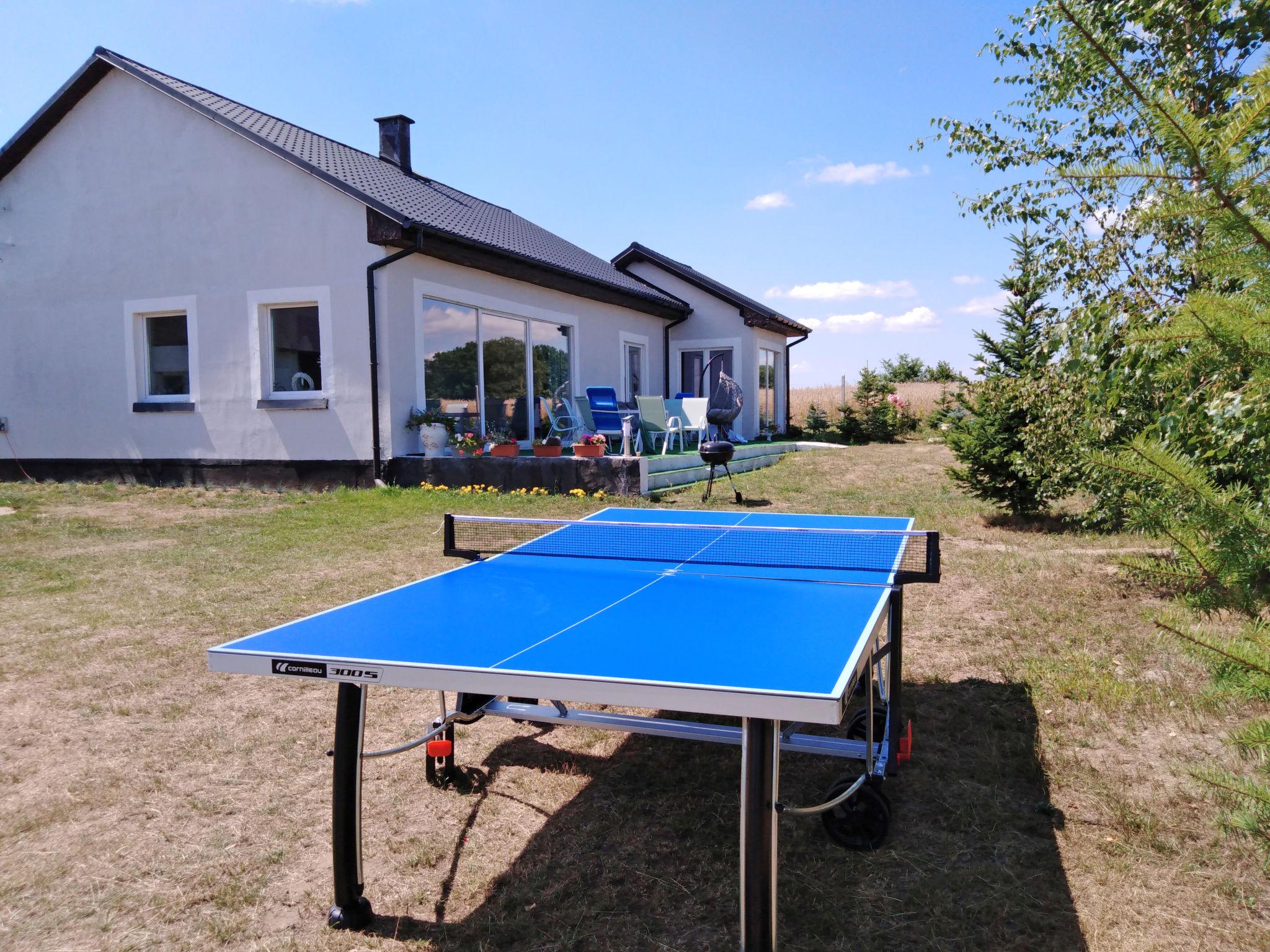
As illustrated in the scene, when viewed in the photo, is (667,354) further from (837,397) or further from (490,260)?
(837,397)

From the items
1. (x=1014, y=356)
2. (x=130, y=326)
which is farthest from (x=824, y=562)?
(x=130, y=326)

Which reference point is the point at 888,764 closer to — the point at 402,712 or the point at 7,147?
the point at 402,712

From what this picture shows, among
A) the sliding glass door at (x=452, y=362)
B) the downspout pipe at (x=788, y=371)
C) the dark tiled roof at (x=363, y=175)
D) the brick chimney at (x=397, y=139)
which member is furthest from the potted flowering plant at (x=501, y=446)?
the downspout pipe at (x=788, y=371)

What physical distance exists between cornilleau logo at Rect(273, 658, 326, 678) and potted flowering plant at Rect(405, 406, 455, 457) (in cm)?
940

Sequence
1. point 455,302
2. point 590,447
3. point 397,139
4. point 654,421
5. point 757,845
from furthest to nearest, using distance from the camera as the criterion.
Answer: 1. point 397,139
2. point 654,421
3. point 455,302
4. point 590,447
5. point 757,845

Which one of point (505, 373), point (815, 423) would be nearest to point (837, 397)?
point (815, 423)

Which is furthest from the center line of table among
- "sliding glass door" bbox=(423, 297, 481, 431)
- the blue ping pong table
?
"sliding glass door" bbox=(423, 297, 481, 431)

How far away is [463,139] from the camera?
43.9 ft

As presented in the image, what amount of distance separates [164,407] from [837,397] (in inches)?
857

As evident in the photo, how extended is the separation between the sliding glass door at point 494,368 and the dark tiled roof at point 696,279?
5.52 meters

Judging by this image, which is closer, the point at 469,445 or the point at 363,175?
the point at 469,445

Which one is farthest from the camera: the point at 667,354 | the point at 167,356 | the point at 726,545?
the point at 667,354

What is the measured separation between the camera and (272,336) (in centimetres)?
1210

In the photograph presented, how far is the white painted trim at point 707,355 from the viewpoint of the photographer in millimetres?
19516
